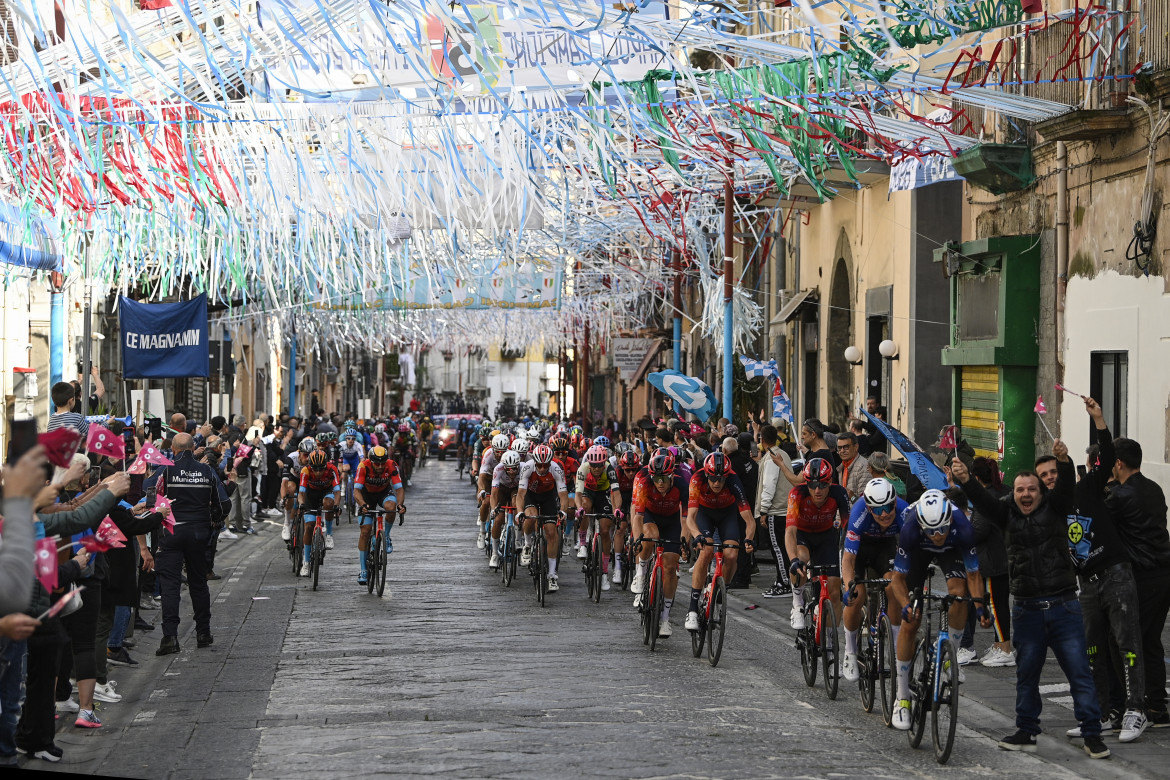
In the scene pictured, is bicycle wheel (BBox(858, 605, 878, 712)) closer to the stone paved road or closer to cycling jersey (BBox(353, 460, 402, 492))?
the stone paved road

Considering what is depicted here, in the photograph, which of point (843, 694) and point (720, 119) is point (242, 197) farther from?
point (843, 694)

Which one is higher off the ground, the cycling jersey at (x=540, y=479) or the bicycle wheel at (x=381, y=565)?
the cycling jersey at (x=540, y=479)

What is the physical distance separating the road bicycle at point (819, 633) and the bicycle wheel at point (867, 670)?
0.26m

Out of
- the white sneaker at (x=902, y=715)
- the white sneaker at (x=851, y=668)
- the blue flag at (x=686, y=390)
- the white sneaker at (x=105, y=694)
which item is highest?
the blue flag at (x=686, y=390)

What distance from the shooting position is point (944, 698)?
8781mm

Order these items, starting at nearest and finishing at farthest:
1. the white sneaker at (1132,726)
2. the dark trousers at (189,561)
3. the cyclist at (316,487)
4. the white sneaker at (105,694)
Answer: the white sneaker at (1132,726) → the white sneaker at (105,694) → the dark trousers at (189,561) → the cyclist at (316,487)

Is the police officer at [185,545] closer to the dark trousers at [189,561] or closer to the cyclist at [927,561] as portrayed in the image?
the dark trousers at [189,561]

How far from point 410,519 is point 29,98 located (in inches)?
692

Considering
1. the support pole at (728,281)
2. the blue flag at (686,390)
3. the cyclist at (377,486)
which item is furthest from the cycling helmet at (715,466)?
the blue flag at (686,390)

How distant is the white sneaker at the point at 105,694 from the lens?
418 inches

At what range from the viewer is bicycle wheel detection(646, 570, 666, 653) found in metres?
12.9

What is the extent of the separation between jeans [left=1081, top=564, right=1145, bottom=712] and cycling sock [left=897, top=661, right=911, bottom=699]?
1.13m

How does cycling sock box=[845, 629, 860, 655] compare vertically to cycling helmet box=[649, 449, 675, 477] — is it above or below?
below

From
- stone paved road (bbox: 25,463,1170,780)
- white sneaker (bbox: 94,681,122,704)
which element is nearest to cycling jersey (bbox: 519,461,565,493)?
stone paved road (bbox: 25,463,1170,780)
